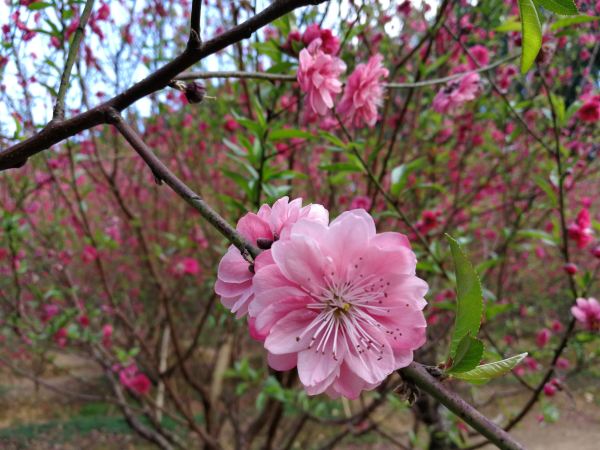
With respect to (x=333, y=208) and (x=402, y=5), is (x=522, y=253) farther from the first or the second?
(x=402, y=5)

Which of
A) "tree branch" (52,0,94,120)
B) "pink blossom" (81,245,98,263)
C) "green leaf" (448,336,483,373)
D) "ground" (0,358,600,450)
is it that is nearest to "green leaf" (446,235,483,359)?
"green leaf" (448,336,483,373)

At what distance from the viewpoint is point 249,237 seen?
2.10 feet

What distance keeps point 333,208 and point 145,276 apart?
302 cm

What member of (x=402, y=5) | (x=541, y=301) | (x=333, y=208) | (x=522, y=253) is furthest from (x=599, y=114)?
(x=541, y=301)

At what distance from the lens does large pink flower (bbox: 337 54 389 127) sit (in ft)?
4.62

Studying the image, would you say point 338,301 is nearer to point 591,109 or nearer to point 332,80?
point 332,80

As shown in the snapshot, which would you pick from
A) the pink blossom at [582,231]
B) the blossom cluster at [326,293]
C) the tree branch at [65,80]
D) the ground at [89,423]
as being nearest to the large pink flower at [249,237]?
the blossom cluster at [326,293]

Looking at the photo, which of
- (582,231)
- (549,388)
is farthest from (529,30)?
(549,388)

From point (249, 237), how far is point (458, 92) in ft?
4.92

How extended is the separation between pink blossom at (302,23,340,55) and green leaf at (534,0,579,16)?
0.89m

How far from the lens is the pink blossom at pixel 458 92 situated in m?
1.84

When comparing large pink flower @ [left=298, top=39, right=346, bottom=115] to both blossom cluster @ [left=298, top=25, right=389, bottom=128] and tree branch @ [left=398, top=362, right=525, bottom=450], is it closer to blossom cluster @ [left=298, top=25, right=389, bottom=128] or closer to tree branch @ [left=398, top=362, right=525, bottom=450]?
blossom cluster @ [left=298, top=25, right=389, bottom=128]

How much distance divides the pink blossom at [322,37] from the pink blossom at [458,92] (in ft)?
2.12

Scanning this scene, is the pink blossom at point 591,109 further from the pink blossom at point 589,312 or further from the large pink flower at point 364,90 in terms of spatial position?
the large pink flower at point 364,90
